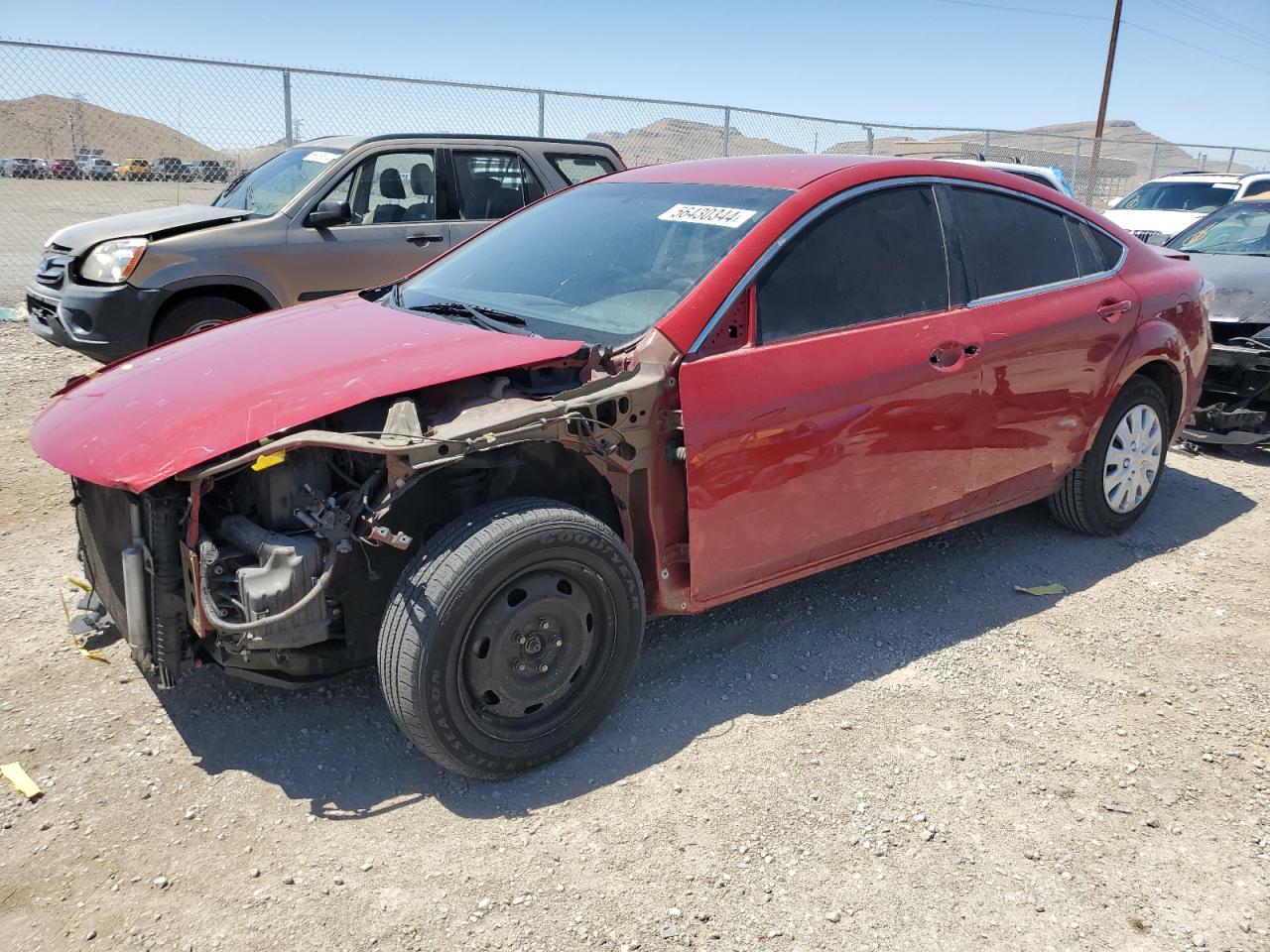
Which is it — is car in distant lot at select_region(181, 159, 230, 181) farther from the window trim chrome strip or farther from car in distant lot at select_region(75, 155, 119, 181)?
the window trim chrome strip

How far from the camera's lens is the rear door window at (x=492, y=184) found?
7.41 metres

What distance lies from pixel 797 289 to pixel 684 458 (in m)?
0.77

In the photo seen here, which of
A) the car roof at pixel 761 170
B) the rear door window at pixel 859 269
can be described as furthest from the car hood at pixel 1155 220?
the car roof at pixel 761 170

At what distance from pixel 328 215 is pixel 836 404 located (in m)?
4.73

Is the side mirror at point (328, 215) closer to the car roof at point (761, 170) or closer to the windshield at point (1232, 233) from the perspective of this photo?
the car roof at point (761, 170)

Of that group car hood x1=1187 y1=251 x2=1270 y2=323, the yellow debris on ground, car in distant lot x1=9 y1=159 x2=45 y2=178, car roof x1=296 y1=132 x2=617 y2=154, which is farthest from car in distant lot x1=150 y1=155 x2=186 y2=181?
car hood x1=1187 y1=251 x2=1270 y2=323

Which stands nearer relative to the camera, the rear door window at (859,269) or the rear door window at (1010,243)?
the rear door window at (859,269)

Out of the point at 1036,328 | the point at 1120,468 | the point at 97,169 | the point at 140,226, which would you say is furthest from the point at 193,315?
the point at 97,169

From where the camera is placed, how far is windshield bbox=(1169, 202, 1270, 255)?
23.9 ft

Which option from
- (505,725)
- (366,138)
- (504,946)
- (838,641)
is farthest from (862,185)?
(366,138)

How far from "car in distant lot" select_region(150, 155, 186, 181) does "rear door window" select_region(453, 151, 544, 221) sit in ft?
19.9

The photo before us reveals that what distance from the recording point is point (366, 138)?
707 centimetres

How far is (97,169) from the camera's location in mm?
12062

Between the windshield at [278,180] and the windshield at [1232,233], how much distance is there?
666cm
